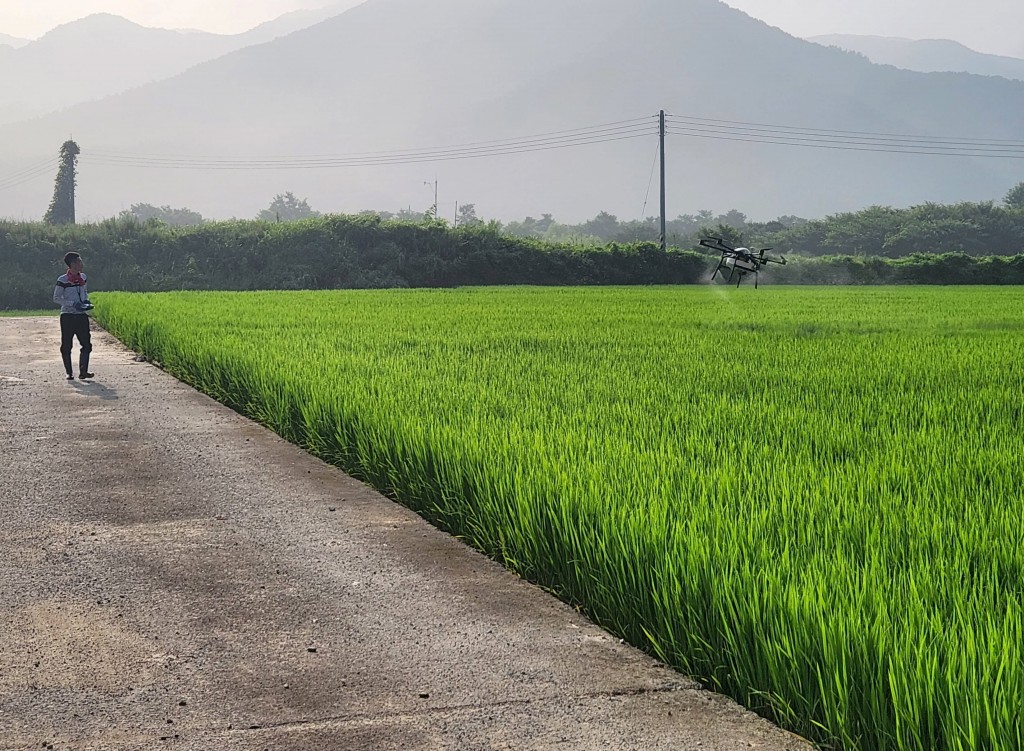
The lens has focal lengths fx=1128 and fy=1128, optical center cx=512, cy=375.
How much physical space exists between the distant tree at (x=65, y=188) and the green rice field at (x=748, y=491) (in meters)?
59.1

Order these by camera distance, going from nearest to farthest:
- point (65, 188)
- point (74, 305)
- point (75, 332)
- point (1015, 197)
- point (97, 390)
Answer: point (97, 390), point (74, 305), point (75, 332), point (65, 188), point (1015, 197)

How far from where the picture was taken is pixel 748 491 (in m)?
4.86

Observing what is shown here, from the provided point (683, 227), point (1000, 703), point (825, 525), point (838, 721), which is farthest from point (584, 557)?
point (683, 227)

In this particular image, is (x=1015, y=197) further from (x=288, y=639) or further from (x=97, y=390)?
(x=288, y=639)

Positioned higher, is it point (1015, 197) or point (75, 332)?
point (1015, 197)

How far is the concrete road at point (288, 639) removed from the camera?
325 centimetres

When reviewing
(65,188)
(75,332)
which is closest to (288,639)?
(75,332)

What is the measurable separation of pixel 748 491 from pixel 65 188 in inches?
2736

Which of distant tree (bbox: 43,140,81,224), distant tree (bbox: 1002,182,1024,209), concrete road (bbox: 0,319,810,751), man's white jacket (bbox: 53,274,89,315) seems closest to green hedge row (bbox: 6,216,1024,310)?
distant tree (bbox: 43,140,81,224)

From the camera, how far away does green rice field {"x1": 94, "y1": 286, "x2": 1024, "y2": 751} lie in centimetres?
304

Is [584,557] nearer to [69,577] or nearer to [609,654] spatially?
[609,654]

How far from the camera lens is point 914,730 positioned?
273 centimetres

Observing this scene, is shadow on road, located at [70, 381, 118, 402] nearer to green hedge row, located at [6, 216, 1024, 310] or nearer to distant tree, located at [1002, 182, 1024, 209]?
green hedge row, located at [6, 216, 1024, 310]

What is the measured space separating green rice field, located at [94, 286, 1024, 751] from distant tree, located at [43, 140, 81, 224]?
194ft
